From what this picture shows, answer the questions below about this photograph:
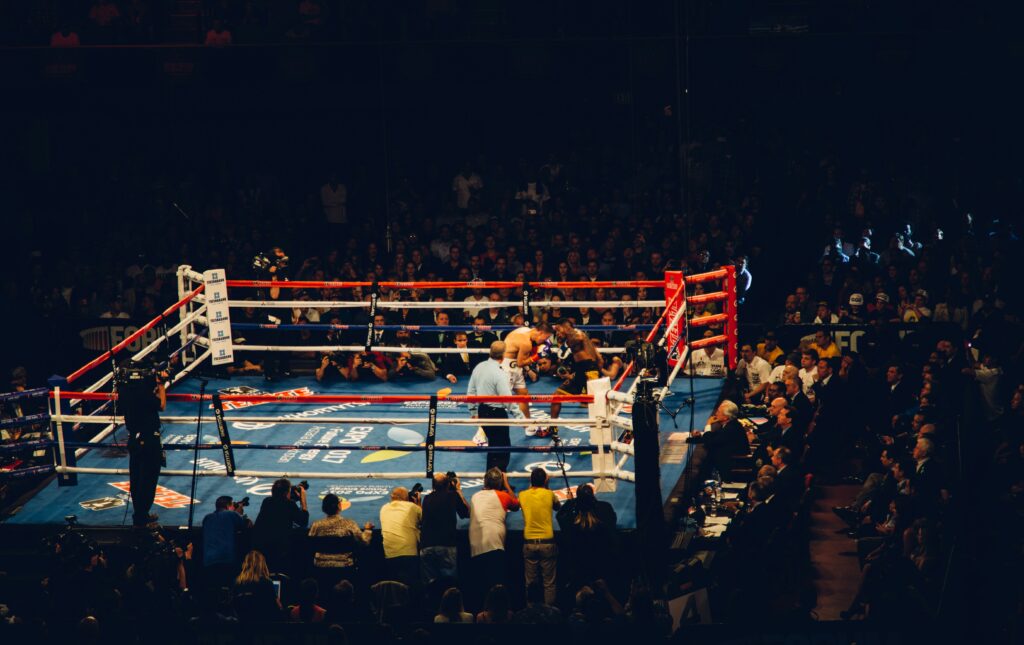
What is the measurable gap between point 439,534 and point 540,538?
817 millimetres

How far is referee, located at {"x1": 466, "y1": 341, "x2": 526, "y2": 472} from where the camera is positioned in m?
12.3

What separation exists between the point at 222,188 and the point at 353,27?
3200mm

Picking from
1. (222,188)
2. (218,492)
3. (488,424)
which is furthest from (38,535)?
(222,188)

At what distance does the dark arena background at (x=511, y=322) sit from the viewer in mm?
10781

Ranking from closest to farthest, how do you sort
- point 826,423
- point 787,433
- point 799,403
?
point 787,433 < point 799,403 < point 826,423

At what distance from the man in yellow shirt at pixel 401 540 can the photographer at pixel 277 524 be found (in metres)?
0.72

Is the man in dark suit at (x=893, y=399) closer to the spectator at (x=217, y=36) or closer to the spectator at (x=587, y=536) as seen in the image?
the spectator at (x=587, y=536)

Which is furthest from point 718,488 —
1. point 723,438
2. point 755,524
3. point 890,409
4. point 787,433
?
point 890,409

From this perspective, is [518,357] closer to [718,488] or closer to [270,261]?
[718,488]

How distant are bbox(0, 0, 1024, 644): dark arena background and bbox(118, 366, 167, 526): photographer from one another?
0.09 ft

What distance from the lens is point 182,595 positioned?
10656 millimetres

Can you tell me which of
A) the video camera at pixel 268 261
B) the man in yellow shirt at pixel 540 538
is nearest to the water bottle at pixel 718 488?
the man in yellow shirt at pixel 540 538

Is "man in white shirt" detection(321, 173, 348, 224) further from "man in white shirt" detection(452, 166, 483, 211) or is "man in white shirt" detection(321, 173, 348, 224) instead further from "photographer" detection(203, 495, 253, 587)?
"photographer" detection(203, 495, 253, 587)

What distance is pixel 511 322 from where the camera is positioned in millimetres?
15375
